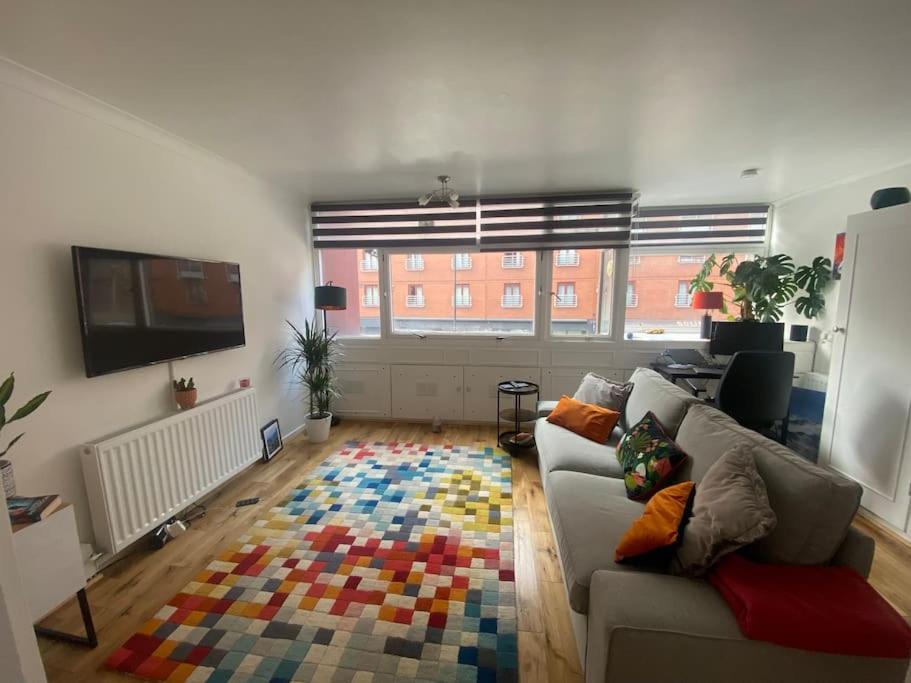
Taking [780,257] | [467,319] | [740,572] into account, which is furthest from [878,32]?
[467,319]

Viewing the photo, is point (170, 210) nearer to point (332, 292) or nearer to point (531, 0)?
→ point (332, 292)

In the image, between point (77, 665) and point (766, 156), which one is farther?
point (766, 156)

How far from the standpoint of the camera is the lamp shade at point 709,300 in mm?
3824

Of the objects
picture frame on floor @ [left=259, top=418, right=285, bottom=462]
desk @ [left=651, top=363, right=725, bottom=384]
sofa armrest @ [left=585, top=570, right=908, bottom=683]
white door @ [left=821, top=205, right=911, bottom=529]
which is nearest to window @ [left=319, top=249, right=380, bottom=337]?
picture frame on floor @ [left=259, top=418, right=285, bottom=462]

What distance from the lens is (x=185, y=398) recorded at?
2439 millimetres

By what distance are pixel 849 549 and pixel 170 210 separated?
12.1 feet

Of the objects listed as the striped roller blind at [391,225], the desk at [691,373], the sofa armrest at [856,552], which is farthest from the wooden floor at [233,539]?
the striped roller blind at [391,225]

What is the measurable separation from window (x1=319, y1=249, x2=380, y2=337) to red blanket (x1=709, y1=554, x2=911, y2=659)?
12.5ft

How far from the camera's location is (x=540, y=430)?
2883 millimetres

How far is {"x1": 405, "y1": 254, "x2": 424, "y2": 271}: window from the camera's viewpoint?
4.21 meters

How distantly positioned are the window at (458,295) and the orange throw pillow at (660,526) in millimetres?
2732

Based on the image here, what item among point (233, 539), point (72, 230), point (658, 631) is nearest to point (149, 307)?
point (72, 230)

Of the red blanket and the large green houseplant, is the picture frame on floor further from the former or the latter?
the large green houseplant

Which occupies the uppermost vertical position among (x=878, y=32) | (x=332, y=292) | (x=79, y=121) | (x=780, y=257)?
(x=878, y=32)
